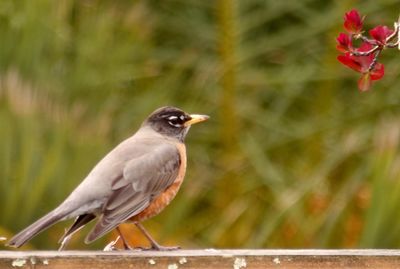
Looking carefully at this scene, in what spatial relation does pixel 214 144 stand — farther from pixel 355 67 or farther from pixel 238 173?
pixel 355 67

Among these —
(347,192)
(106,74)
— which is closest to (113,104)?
(106,74)

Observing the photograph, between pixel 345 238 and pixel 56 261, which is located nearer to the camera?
pixel 56 261

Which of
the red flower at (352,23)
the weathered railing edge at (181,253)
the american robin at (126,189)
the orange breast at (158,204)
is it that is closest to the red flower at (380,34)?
the red flower at (352,23)

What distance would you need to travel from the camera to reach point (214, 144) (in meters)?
10.6

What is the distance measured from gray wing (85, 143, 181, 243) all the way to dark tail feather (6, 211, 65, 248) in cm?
18

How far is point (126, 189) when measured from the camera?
631 cm

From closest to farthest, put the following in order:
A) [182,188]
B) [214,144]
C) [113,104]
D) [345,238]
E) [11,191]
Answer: [11,191]
[345,238]
[182,188]
[113,104]
[214,144]

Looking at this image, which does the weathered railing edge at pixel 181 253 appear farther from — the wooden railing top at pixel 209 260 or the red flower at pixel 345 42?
the red flower at pixel 345 42

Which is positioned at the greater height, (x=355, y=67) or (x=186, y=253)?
(x=355, y=67)

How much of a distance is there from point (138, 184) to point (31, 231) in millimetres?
830

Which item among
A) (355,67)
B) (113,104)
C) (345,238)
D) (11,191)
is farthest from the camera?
(113,104)

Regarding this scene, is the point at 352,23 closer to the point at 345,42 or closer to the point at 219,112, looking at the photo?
the point at 345,42

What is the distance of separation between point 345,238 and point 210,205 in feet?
5.99

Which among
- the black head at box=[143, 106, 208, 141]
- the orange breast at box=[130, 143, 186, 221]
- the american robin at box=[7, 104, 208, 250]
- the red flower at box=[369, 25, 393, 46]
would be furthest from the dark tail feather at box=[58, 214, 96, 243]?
the red flower at box=[369, 25, 393, 46]
